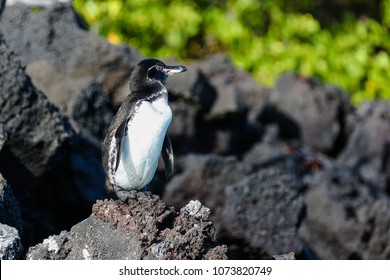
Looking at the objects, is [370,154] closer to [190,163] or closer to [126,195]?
[190,163]

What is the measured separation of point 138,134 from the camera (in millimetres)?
5531

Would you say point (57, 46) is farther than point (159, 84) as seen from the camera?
Yes

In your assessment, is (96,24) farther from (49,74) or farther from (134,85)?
(134,85)

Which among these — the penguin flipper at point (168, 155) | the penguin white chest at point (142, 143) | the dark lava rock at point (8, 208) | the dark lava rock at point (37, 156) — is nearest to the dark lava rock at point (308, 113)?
the dark lava rock at point (37, 156)

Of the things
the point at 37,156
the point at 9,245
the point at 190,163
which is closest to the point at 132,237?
the point at 9,245

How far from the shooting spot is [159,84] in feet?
18.8

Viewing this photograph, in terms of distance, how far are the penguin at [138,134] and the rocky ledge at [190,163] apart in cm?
41

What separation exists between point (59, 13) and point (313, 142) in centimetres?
449

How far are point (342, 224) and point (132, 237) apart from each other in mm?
4100

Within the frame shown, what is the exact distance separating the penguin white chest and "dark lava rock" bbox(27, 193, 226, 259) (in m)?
0.42

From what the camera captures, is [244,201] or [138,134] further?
[244,201]

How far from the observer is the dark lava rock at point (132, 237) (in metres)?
4.95

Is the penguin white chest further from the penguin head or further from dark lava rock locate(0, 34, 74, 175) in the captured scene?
dark lava rock locate(0, 34, 74, 175)

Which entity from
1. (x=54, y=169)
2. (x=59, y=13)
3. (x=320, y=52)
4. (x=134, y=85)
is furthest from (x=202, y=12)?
(x=134, y=85)
